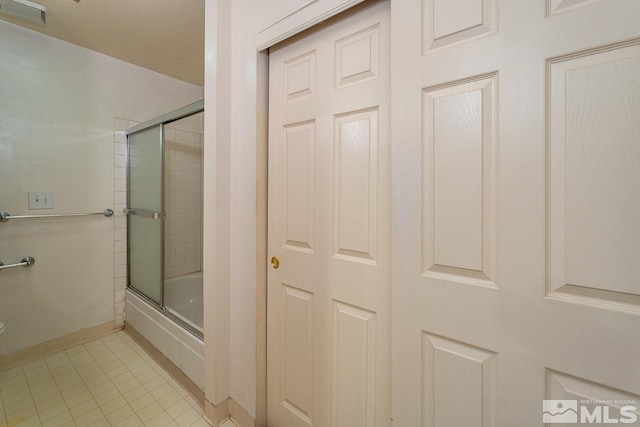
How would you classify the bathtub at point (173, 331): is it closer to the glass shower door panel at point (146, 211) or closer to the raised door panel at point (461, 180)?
the glass shower door panel at point (146, 211)

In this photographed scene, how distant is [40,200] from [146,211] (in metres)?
0.68

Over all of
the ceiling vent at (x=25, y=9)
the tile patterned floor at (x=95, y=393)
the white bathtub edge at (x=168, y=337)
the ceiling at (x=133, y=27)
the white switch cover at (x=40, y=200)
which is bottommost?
the tile patterned floor at (x=95, y=393)

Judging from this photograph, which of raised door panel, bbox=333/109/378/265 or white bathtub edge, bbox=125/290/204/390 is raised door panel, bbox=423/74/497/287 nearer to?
raised door panel, bbox=333/109/378/265

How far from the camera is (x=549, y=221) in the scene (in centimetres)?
63

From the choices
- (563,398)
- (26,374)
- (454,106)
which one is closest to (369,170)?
(454,106)

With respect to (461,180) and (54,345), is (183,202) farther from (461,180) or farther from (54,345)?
(461,180)

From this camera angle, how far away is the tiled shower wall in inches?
90.1

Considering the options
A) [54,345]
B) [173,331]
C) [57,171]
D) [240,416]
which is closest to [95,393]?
[173,331]

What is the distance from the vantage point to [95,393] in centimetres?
157

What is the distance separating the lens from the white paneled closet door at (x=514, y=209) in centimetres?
57

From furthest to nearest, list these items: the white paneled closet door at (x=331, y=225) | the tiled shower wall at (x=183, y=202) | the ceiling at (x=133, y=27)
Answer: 1. the tiled shower wall at (x=183, y=202)
2. the ceiling at (x=133, y=27)
3. the white paneled closet door at (x=331, y=225)

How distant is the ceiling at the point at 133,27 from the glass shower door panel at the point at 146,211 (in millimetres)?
644

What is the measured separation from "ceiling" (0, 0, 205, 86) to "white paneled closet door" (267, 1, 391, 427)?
3.48 ft

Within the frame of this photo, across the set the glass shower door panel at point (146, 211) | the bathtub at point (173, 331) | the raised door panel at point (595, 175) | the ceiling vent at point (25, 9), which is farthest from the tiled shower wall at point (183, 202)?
the raised door panel at point (595, 175)
